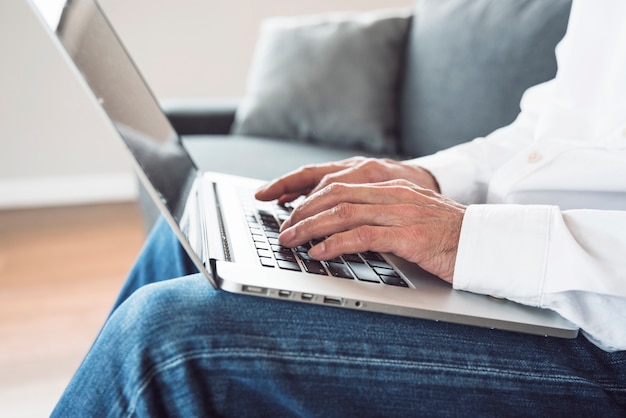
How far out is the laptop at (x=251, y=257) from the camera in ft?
1.86

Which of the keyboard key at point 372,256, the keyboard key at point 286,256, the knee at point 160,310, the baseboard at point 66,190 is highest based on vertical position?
the knee at point 160,310

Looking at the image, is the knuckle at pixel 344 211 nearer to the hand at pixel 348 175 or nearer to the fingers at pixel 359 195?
the fingers at pixel 359 195

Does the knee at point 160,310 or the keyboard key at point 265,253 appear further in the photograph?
the keyboard key at point 265,253

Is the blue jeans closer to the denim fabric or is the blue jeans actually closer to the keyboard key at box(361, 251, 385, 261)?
the keyboard key at box(361, 251, 385, 261)

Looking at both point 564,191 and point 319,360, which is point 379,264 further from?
point 564,191

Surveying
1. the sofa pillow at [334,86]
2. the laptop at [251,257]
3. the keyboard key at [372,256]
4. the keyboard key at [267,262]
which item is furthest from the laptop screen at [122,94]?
the sofa pillow at [334,86]

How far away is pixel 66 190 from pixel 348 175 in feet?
7.85

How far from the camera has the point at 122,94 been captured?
2.53 feet

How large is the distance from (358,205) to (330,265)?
7 centimetres

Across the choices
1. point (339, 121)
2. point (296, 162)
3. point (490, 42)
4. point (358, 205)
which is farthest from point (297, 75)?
point (358, 205)

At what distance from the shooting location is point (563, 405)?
23.4 inches

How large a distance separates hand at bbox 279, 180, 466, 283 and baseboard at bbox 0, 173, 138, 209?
Result: 229cm

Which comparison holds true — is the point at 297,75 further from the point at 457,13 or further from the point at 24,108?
the point at 24,108

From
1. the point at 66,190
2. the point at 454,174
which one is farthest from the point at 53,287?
the point at 454,174
